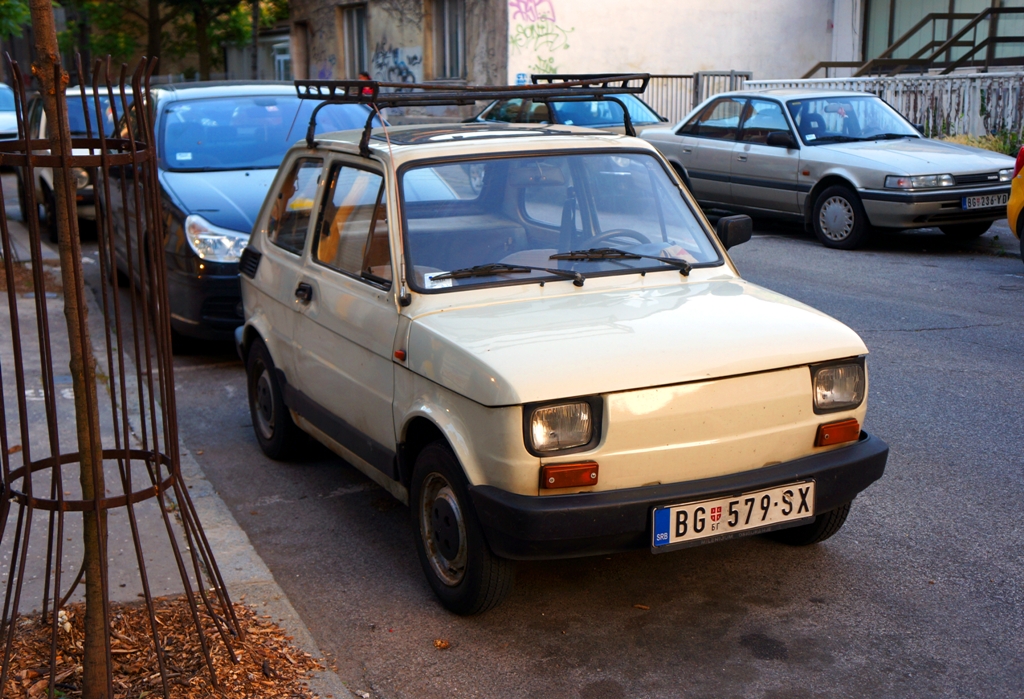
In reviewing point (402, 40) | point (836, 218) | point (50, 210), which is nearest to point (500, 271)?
point (836, 218)

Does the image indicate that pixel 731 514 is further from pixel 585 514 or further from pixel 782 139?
pixel 782 139

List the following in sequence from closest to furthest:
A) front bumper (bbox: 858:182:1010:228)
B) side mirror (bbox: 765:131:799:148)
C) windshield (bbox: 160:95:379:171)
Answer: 1. windshield (bbox: 160:95:379:171)
2. front bumper (bbox: 858:182:1010:228)
3. side mirror (bbox: 765:131:799:148)

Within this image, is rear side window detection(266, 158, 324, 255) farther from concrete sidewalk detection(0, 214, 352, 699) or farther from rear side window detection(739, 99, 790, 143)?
rear side window detection(739, 99, 790, 143)

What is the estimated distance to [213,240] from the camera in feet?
24.1

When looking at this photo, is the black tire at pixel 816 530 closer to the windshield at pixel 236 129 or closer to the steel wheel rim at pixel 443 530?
the steel wheel rim at pixel 443 530

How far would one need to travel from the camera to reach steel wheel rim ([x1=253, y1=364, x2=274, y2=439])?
221 inches

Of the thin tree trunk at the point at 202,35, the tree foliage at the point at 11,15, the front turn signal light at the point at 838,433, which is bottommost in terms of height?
the front turn signal light at the point at 838,433

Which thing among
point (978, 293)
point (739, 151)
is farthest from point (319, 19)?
point (978, 293)

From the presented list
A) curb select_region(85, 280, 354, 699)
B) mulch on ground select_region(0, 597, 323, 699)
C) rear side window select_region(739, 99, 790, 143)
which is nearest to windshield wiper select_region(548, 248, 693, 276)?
curb select_region(85, 280, 354, 699)

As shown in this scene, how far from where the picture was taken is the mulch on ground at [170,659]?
10.6ft

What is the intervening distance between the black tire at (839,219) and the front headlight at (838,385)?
7890 millimetres

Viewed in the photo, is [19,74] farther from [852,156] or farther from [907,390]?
[852,156]

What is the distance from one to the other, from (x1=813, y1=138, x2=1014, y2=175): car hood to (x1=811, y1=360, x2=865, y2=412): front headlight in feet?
25.0

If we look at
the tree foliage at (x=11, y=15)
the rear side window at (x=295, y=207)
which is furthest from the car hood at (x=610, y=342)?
the tree foliage at (x=11, y=15)
